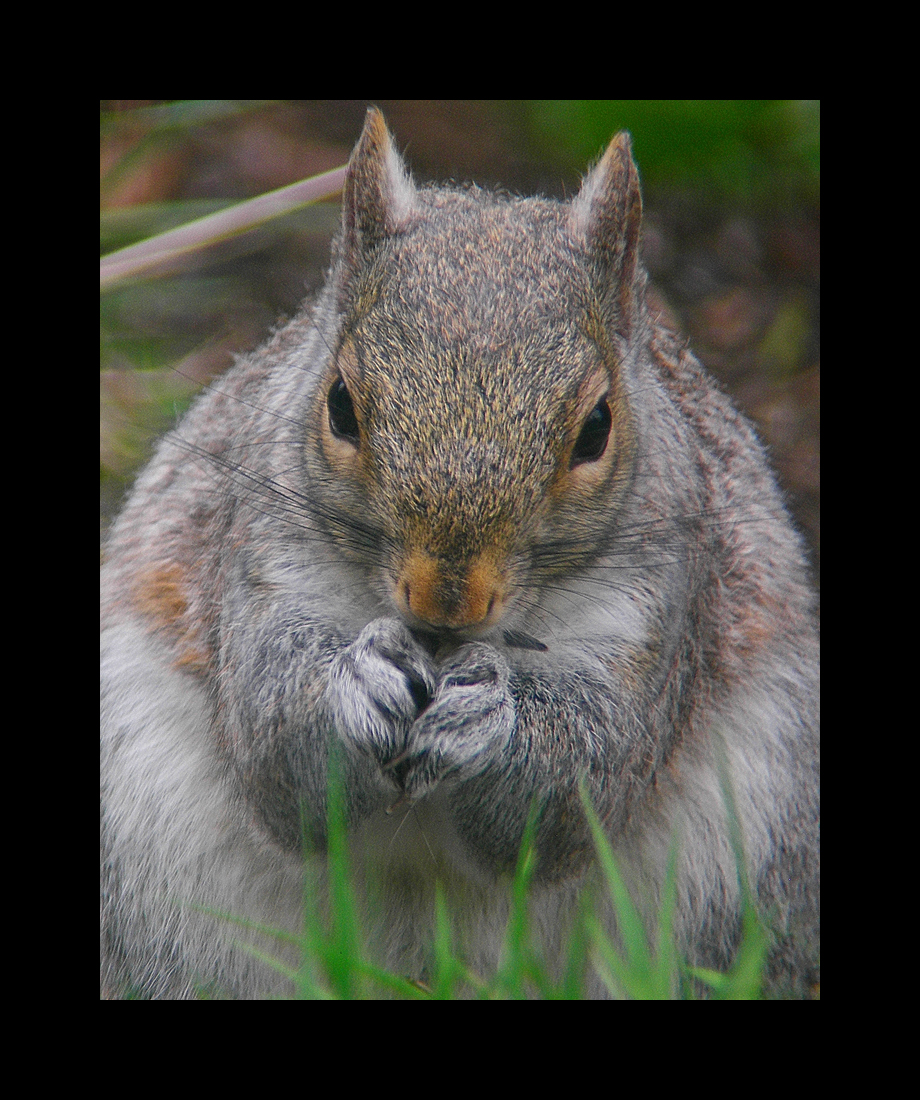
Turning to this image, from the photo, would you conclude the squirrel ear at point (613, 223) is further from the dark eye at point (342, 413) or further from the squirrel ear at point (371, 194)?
the dark eye at point (342, 413)

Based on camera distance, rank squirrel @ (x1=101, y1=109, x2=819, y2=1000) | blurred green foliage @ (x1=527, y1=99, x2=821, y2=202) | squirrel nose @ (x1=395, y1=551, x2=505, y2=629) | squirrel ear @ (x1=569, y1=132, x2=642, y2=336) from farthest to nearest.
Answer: blurred green foliage @ (x1=527, y1=99, x2=821, y2=202)
squirrel ear @ (x1=569, y1=132, x2=642, y2=336)
squirrel @ (x1=101, y1=109, x2=819, y2=1000)
squirrel nose @ (x1=395, y1=551, x2=505, y2=629)

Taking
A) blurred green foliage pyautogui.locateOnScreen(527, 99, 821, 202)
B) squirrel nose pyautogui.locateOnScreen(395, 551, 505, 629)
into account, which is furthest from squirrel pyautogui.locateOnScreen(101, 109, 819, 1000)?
blurred green foliage pyautogui.locateOnScreen(527, 99, 821, 202)

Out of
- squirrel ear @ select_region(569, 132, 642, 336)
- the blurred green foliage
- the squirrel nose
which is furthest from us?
the blurred green foliage

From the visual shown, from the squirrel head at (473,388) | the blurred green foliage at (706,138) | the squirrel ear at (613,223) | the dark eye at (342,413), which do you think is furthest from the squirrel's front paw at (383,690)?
the blurred green foliage at (706,138)

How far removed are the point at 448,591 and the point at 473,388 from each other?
334 mm

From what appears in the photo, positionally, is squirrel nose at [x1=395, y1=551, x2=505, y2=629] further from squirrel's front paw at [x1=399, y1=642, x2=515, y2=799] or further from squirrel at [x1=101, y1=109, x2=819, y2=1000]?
squirrel's front paw at [x1=399, y1=642, x2=515, y2=799]

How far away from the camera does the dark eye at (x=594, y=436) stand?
178cm

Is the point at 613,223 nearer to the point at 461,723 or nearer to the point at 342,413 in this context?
the point at 342,413

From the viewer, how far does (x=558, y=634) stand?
6.40 feet

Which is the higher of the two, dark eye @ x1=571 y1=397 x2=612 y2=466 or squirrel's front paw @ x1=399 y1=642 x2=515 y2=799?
dark eye @ x1=571 y1=397 x2=612 y2=466

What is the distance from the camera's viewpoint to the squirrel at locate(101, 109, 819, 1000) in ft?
5.65

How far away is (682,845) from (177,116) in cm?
217

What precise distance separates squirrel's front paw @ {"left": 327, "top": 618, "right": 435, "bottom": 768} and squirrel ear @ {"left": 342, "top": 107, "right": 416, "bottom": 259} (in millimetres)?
746

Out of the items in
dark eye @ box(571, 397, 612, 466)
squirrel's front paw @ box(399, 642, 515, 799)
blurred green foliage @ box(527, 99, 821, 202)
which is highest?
blurred green foliage @ box(527, 99, 821, 202)
